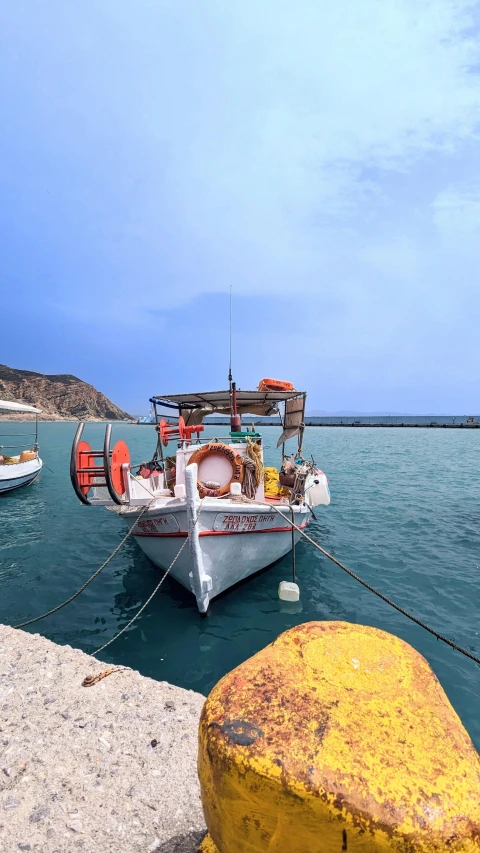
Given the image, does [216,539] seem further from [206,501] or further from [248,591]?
[248,591]

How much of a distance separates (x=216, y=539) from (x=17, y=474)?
1637 cm

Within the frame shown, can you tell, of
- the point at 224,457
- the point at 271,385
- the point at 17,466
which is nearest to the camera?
the point at 224,457

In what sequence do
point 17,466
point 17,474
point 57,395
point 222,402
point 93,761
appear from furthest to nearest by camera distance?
1. point 57,395
2. point 17,474
3. point 17,466
4. point 222,402
5. point 93,761

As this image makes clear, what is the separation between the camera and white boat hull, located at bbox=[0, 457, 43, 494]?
19188 millimetres

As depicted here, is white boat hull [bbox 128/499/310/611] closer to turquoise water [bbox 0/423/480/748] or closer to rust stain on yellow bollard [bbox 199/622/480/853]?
turquoise water [bbox 0/423/480/748]

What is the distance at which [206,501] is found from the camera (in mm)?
7672

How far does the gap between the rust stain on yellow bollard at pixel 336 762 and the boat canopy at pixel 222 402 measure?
9.27 meters

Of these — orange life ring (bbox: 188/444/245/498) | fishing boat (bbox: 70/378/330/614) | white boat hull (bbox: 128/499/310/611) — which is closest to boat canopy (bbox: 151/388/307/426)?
fishing boat (bbox: 70/378/330/614)

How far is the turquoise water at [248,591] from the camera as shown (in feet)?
21.6

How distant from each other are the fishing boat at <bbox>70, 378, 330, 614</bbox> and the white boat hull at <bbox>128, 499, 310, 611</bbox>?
21mm

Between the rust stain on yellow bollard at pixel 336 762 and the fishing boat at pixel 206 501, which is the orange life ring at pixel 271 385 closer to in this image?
the fishing boat at pixel 206 501

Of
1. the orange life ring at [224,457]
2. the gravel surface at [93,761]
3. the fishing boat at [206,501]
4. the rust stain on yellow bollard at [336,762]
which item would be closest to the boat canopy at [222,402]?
the fishing boat at [206,501]

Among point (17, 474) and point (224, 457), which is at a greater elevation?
point (224, 457)

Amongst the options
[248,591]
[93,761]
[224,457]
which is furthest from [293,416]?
[93,761]
